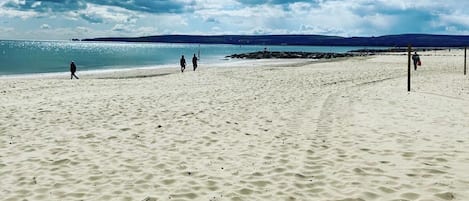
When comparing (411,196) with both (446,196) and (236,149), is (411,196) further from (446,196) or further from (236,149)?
(236,149)

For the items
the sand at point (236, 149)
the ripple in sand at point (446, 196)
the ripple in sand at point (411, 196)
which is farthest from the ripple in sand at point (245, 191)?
the ripple in sand at point (446, 196)

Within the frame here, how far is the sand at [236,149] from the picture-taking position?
20.9 ft

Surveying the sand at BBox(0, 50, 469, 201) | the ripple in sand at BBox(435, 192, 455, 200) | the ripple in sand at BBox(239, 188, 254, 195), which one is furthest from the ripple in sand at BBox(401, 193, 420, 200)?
the ripple in sand at BBox(239, 188, 254, 195)

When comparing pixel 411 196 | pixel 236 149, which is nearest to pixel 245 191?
pixel 411 196

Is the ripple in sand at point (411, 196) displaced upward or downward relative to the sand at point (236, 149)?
downward

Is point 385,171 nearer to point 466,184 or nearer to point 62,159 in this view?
point 466,184

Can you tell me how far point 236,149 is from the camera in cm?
878

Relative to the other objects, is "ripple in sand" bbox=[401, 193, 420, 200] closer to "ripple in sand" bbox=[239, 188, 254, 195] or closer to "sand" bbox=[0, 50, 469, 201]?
"sand" bbox=[0, 50, 469, 201]

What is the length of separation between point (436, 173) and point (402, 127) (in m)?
3.97

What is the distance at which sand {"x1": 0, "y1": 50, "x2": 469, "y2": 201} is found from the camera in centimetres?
636

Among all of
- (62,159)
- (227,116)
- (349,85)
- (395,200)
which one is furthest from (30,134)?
(349,85)

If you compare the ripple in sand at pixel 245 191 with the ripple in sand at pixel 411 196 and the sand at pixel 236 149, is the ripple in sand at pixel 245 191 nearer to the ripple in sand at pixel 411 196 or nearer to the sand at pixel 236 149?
the sand at pixel 236 149

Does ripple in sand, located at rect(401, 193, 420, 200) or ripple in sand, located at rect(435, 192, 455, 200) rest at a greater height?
ripple in sand, located at rect(435, 192, 455, 200)

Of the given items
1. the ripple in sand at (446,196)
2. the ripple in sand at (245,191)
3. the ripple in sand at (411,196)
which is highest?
the ripple in sand at (446,196)
